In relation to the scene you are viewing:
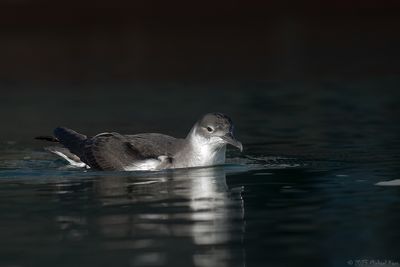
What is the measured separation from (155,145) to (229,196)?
299cm

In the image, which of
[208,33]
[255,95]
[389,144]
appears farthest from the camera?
[208,33]

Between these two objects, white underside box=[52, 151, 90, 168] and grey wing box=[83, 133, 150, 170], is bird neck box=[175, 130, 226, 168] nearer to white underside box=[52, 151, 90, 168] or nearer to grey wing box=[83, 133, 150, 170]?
grey wing box=[83, 133, 150, 170]

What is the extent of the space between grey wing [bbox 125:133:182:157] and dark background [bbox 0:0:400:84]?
1468 centimetres

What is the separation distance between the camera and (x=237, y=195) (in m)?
18.4

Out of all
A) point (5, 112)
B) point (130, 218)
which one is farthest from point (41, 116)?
point (130, 218)

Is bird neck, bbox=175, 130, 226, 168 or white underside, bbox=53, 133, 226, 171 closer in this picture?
white underside, bbox=53, 133, 226, 171

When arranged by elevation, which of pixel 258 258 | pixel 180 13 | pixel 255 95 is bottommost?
pixel 258 258

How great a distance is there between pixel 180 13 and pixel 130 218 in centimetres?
3781

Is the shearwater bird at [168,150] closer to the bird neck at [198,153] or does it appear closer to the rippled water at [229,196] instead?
the bird neck at [198,153]

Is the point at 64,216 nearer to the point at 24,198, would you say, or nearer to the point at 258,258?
the point at 24,198

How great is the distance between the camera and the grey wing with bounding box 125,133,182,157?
20922 mm

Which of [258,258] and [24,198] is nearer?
[258,258]

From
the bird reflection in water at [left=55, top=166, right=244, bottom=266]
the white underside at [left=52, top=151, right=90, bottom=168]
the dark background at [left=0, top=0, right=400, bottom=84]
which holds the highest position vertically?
the dark background at [left=0, top=0, right=400, bottom=84]

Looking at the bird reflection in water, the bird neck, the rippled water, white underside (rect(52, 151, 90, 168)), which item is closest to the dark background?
the rippled water
